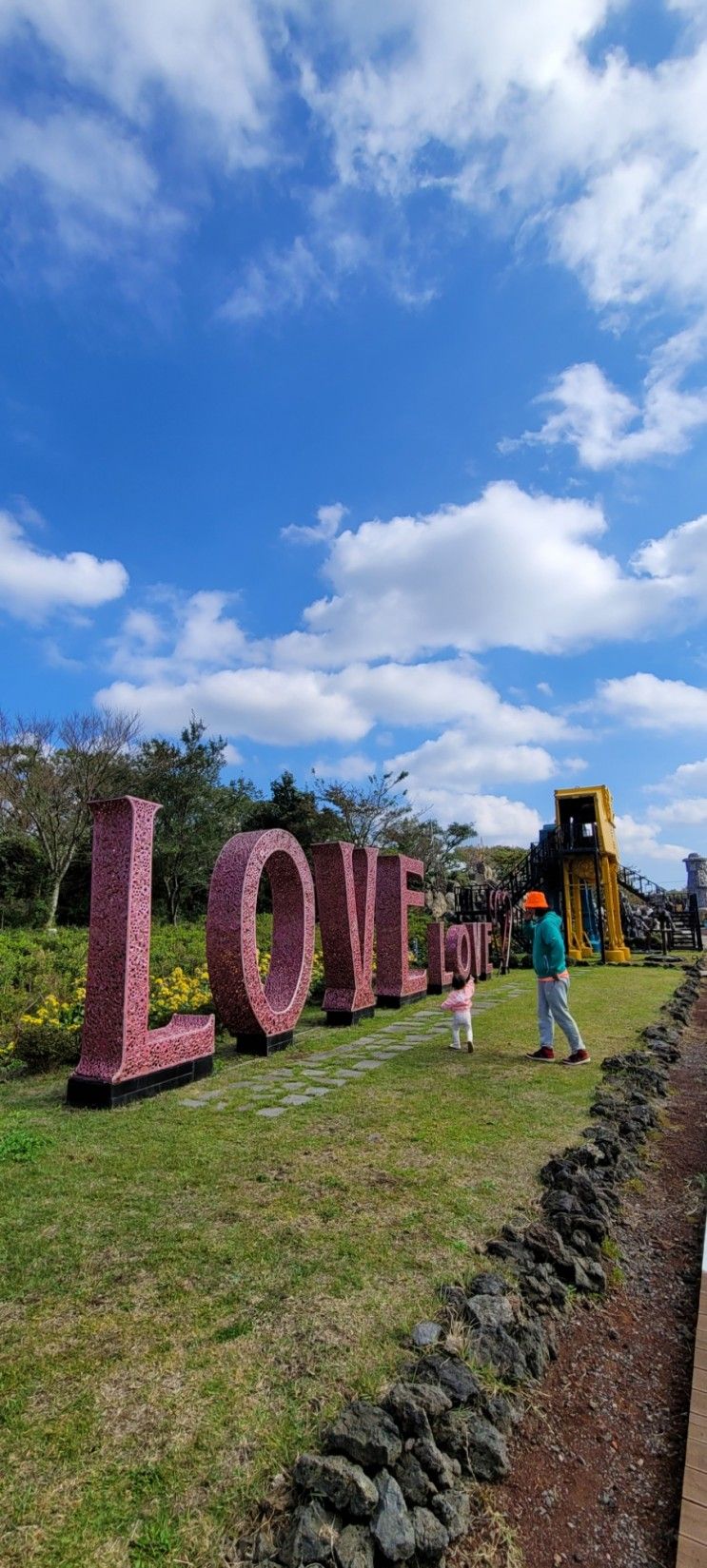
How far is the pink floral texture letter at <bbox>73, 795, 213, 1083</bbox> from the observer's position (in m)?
5.48

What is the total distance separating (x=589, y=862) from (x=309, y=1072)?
1635cm

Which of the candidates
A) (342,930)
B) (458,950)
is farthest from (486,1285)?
(458,950)

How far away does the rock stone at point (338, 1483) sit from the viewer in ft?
5.71

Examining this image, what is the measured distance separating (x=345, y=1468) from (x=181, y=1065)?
4618 mm

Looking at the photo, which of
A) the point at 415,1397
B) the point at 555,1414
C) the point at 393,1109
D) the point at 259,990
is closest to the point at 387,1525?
the point at 415,1397

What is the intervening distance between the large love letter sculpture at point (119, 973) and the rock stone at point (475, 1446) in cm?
395

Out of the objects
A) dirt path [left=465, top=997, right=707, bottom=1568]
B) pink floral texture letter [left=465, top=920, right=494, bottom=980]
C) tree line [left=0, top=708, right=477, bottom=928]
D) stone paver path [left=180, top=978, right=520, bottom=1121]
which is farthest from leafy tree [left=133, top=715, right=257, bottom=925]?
dirt path [left=465, top=997, right=707, bottom=1568]

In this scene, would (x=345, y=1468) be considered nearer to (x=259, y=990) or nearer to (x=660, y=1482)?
(x=660, y=1482)

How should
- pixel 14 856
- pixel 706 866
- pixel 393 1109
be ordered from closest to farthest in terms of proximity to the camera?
pixel 393 1109 < pixel 14 856 < pixel 706 866

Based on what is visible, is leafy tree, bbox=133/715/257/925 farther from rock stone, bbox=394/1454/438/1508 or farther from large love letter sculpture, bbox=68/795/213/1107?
rock stone, bbox=394/1454/438/1508

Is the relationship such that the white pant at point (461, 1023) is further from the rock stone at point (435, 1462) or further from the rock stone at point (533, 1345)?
the rock stone at point (435, 1462)

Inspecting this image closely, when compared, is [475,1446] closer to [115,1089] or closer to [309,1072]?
[115,1089]

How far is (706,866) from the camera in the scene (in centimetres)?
2814

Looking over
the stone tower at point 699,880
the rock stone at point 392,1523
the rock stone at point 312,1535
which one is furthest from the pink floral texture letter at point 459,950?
the stone tower at point 699,880
